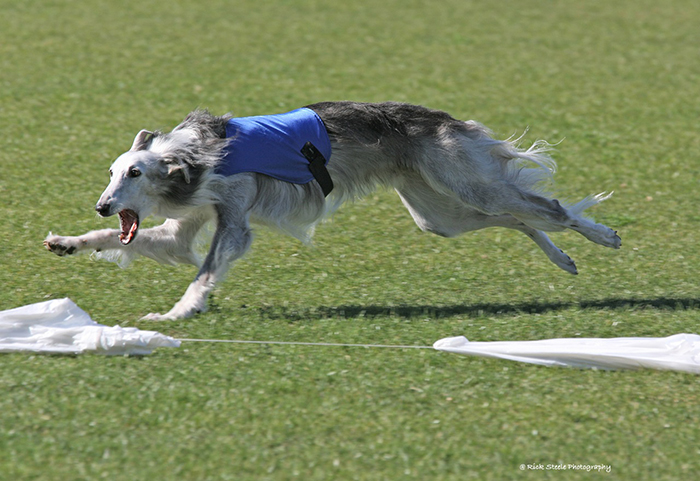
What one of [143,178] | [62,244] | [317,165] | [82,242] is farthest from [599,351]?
[62,244]

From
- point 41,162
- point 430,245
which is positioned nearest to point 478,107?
point 430,245

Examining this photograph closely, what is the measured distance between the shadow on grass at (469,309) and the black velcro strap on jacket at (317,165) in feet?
3.13

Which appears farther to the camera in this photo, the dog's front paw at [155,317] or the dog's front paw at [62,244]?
the dog's front paw at [62,244]

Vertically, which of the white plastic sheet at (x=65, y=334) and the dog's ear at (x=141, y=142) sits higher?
the dog's ear at (x=141, y=142)

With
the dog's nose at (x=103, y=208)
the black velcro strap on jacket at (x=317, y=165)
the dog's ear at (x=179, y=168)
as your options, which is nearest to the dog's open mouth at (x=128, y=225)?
the dog's nose at (x=103, y=208)

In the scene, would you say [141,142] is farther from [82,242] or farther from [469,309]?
[469,309]

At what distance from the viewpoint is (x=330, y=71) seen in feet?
48.6

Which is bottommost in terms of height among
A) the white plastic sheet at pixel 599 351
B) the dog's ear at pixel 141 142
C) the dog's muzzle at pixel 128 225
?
the white plastic sheet at pixel 599 351

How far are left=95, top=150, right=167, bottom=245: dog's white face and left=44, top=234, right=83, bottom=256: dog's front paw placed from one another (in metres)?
0.65

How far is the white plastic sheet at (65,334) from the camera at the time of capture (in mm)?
5984

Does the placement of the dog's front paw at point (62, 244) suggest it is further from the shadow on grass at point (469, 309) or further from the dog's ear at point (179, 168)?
the shadow on grass at point (469, 309)

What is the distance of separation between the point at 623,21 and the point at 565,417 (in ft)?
49.5

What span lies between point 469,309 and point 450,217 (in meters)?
0.94

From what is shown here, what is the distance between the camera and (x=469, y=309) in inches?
287
